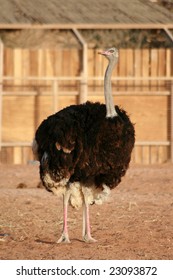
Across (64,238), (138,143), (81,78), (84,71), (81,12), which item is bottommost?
(138,143)

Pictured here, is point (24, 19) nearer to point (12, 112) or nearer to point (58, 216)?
point (12, 112)

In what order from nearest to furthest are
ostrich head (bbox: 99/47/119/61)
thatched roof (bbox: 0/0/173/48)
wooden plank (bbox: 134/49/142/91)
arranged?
ostrich head (bbox: 99/47/119/61), thatched roof (bbox: 0/0/173/48), wooden plank (bbox: 134/49/142/91)

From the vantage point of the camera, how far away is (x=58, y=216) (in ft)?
48.3

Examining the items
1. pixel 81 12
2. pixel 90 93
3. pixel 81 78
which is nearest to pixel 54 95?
pixel 81 78

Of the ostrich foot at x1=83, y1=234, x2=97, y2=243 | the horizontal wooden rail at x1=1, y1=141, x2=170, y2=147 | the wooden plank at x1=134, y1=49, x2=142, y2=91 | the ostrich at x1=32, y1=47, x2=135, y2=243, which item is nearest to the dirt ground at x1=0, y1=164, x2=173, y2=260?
the ostrich foot at x1=83, y1=234, x2=97, y2=243

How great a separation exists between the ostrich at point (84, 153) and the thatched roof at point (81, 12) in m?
13.5

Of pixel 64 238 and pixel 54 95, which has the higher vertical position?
pixel 54 95

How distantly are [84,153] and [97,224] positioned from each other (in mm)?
1767

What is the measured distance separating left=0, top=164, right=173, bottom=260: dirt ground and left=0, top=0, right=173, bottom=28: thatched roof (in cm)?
723

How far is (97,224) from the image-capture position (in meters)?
14.0

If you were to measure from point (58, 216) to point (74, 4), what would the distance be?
1359 centimetres

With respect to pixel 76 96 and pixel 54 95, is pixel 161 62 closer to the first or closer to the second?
pixel 76 96

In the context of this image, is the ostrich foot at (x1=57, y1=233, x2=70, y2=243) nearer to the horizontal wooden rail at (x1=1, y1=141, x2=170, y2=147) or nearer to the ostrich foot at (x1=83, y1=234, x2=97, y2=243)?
the ostrich foot at (x1=83, y1=234, x2=97, y2=243)

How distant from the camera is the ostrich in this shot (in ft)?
40.9
